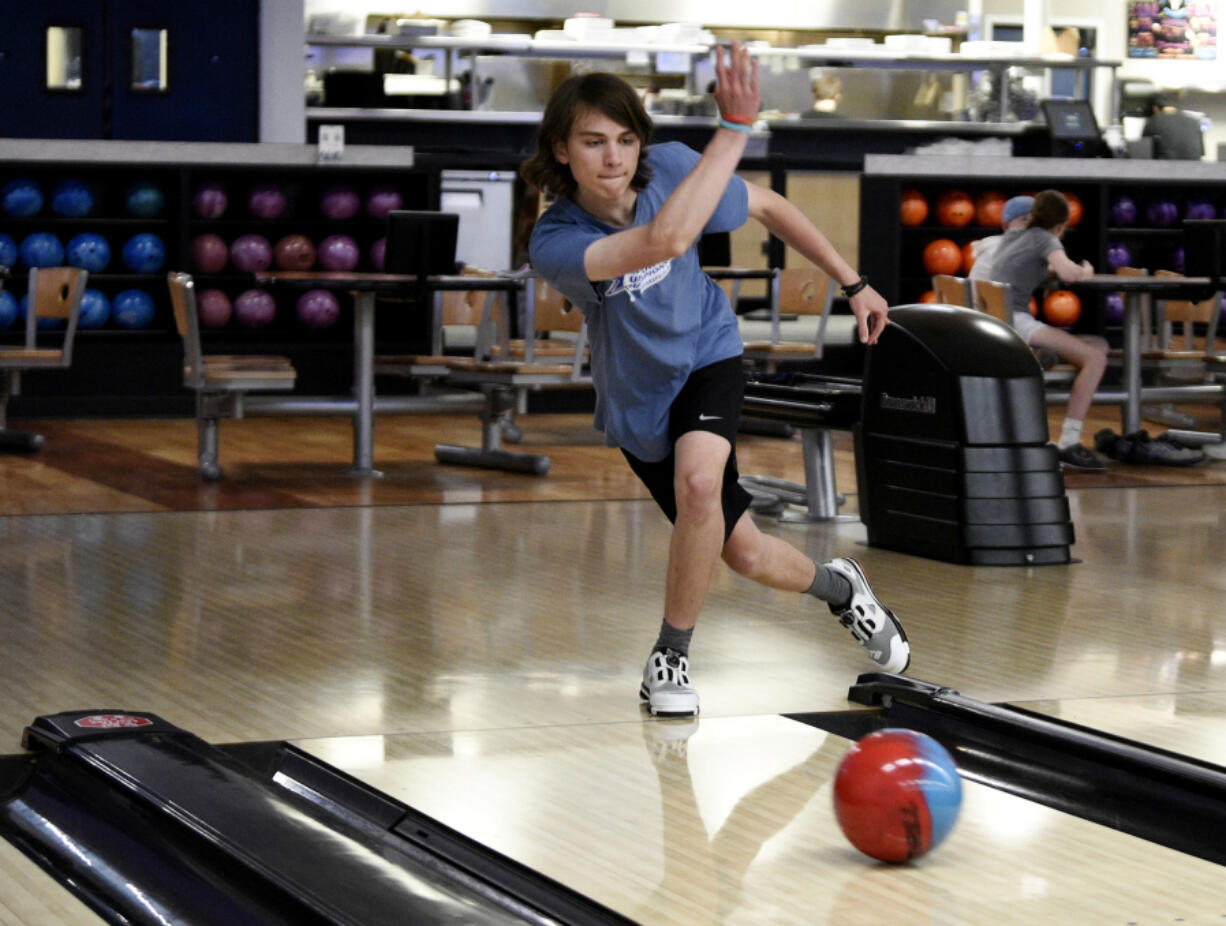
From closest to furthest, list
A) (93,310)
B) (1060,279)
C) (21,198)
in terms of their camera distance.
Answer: (1060,279)
(21,198)
(93,310)

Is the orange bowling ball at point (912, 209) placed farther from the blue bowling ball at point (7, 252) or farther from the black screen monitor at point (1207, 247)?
the blue bowling ball at point (7, 252)

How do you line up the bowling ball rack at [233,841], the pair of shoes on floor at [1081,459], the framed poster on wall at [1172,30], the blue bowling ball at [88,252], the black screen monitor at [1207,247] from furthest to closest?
the framed poster on wall at [1172,30]
the blue bowling ball at [88,252]
the black screen monitor at [1207,247]
the pair of shoes on floor at [1081,459]
the bowling ball rack at [233,841]

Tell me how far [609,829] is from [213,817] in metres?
0.49

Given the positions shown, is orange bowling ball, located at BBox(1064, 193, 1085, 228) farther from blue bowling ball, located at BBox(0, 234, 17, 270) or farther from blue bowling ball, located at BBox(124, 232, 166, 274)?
blue bowling ball, located at BBox(0, 234, 17, 270)

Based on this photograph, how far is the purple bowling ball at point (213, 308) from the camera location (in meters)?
8.08

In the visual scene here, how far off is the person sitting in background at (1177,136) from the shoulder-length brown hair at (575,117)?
904cm

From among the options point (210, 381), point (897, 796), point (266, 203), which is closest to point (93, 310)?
point (266, 203)

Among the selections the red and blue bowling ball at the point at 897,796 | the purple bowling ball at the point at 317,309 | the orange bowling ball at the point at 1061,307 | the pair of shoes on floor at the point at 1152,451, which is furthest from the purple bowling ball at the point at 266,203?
the red and blue bowling ball at the point at 897,796

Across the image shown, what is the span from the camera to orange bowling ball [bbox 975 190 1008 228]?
9.16 m

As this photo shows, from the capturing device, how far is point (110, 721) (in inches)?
107

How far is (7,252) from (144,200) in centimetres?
62

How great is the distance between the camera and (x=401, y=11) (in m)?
11.5

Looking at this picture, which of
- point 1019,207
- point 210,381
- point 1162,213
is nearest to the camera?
point 210,381

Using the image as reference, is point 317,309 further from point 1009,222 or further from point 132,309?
point 1009,222
